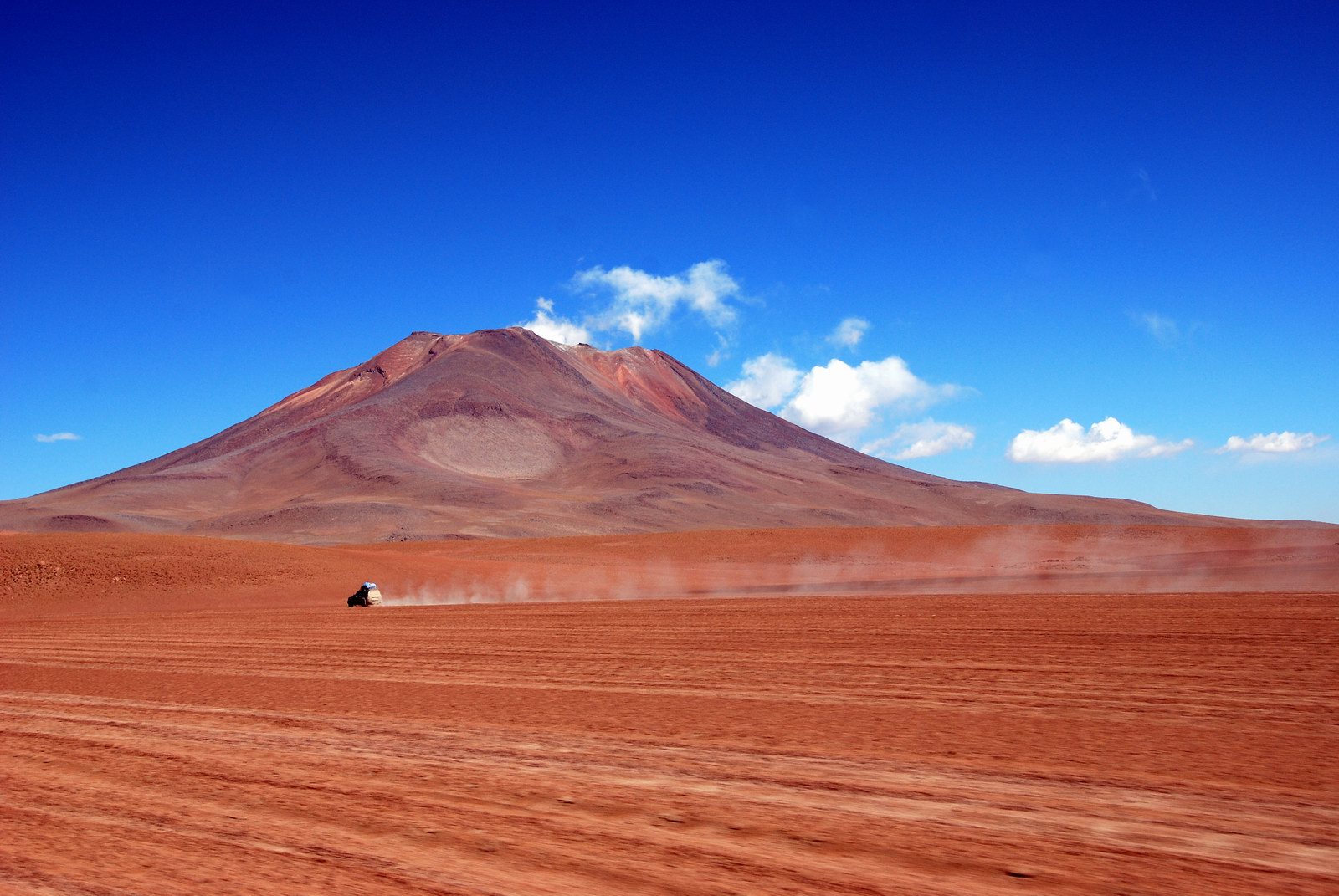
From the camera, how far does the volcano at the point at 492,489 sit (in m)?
130

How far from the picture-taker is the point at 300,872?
6770mm

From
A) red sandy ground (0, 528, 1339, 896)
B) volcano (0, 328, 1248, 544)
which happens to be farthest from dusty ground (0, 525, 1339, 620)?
volcano (0, 328, 1248, 544)

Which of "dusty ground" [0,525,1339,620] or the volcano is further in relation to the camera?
the volcano

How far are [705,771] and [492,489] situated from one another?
138 meters

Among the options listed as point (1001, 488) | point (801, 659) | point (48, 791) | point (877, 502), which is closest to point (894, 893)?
point (48, 791)

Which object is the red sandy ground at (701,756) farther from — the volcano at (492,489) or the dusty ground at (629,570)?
the volcano at (492,489)

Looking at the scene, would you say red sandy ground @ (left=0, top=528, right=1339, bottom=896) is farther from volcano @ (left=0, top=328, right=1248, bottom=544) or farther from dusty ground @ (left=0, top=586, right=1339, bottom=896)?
volcano @ (left=0, top=328, right=1248, bottom=544)

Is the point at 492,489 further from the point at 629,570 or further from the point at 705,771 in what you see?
the point at 705,771

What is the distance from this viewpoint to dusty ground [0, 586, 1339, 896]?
660 centimetres

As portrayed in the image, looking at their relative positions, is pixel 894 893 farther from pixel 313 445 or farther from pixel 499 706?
pixel 313 445

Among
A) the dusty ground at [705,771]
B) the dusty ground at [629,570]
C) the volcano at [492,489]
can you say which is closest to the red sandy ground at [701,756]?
the dusty ground at [705,771]

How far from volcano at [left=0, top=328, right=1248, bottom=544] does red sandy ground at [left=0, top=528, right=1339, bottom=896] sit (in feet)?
318

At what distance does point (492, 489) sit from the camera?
14500 cm

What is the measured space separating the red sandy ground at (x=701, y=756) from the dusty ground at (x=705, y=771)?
4cm
